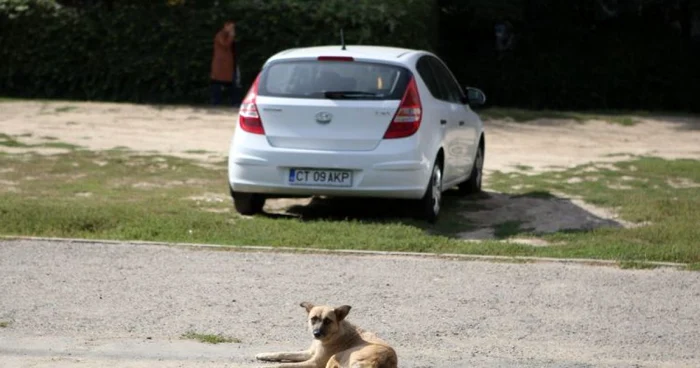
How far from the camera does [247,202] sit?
13.0 meters

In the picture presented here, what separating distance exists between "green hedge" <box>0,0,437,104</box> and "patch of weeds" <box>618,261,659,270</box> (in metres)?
16.2

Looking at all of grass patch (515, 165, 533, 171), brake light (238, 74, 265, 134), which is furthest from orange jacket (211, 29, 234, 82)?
brake light (238, 74, 265, 134)

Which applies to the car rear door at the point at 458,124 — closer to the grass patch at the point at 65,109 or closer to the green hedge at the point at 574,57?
the grass patch at the point at 65,109

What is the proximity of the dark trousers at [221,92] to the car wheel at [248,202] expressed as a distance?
13.5m

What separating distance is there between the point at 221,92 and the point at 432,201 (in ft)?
47.6

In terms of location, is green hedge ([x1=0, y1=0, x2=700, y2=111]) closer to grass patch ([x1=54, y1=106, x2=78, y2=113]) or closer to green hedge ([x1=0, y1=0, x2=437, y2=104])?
green hedge ([x1=0, y1=0, x2=437, y2=104])

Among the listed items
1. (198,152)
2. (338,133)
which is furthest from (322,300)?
(198,152)

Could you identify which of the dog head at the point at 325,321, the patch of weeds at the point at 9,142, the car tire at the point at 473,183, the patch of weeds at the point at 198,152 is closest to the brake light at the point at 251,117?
the car tire at the point at 473,183

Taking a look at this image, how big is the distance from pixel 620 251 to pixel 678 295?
5.18ft

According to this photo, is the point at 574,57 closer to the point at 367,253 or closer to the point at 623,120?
the point at 623,120

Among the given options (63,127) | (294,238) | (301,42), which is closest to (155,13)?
(301,42)

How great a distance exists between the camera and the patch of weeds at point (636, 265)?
10320 millimetres

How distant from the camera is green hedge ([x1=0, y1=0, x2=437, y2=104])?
88.3 feet

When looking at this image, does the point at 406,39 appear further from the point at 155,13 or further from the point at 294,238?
the point at 294,238
